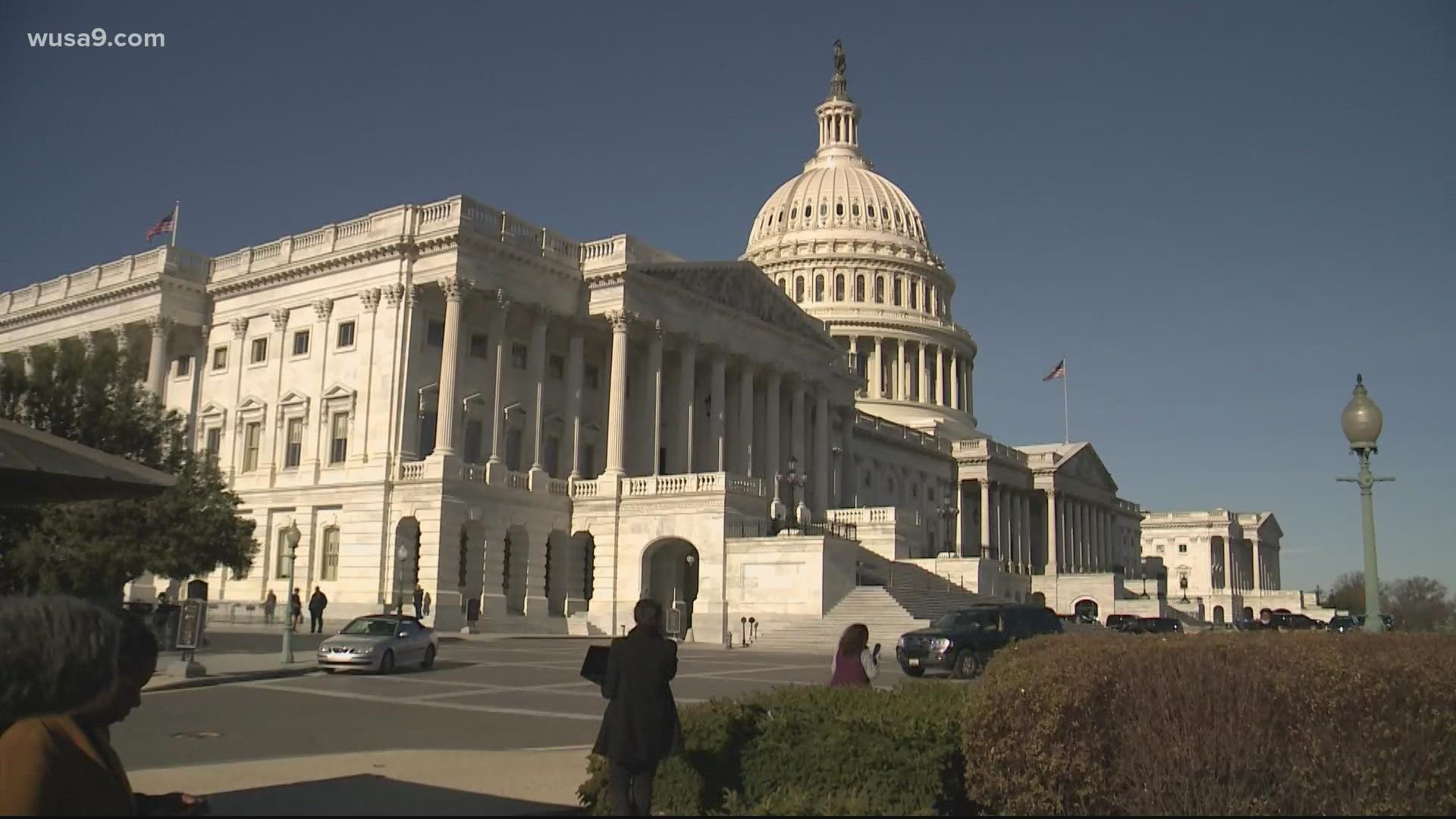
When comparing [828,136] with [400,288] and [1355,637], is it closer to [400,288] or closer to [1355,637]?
[400,288]

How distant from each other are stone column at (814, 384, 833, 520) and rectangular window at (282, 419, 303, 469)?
1071 inches

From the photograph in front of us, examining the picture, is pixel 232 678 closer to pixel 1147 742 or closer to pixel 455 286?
pixel 1147 742

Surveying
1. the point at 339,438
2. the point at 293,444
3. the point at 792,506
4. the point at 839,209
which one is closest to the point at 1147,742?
the point at 339,438

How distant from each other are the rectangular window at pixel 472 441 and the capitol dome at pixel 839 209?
6856 centimetres

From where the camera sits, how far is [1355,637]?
9.98 meters

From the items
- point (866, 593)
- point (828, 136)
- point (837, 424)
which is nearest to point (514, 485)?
point (866, 593)

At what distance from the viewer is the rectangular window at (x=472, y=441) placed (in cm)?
5397

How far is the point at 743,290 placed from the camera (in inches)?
2554

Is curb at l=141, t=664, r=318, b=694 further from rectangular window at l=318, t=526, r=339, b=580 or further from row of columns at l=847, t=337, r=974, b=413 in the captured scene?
row of columns at l=847, t=337, r=974, b=413

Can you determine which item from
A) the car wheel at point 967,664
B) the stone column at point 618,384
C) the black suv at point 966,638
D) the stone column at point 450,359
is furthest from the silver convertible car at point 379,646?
the stone column at point 618,384

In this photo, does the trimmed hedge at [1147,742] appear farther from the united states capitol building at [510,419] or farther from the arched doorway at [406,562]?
the arched doorway at [406,562]

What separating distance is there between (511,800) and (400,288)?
43.9 m

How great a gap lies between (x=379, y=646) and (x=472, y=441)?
25582 mm

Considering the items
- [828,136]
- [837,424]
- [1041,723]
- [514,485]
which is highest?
[828,136]
